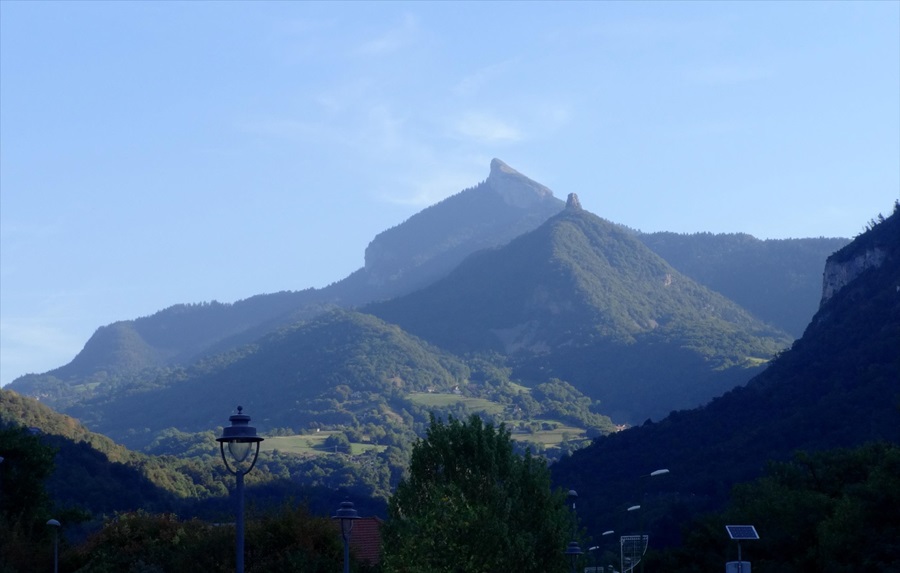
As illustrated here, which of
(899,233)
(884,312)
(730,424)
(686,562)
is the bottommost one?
(686,562)

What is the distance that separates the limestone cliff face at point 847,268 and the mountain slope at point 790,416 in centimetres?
14

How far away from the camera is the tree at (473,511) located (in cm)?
3122

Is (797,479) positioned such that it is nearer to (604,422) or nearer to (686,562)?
(686,562)

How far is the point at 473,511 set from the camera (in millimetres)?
31297

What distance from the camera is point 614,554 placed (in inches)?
2726

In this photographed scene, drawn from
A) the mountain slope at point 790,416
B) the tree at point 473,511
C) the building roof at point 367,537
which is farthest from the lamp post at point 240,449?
the mountain slope at point 790,416

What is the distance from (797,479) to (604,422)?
14019cm

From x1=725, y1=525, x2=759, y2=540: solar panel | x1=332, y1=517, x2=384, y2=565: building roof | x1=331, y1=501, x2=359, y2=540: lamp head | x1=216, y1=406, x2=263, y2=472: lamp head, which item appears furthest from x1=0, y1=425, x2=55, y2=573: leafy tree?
x1=216, y1=406, x2=263, y2=472: lamp head

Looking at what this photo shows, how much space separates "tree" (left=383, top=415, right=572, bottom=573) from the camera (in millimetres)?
31219

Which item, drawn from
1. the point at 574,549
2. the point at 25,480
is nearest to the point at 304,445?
the point at 25,480

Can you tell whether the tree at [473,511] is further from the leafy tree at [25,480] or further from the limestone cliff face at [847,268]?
the limestone cliff face at [847,268]

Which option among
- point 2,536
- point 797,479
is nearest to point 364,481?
point 797,479

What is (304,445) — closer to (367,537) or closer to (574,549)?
(367,537)

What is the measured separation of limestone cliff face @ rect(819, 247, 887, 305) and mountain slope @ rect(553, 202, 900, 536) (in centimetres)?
14
